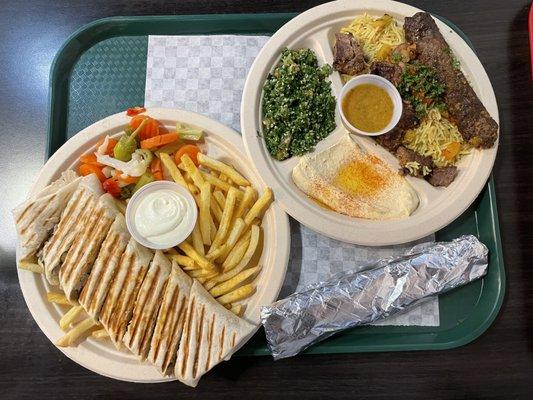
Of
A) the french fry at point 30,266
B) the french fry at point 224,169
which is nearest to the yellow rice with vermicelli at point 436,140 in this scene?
the french fry at point 224,169

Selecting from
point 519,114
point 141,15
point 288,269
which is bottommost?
point 288,269

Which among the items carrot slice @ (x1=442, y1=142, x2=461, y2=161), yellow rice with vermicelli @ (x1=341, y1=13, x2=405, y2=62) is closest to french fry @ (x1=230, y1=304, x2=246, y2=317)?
carrot slice @ (x1=442, y1=142, x2=461, y2=161)

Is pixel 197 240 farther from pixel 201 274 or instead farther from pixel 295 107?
pixel 295 107

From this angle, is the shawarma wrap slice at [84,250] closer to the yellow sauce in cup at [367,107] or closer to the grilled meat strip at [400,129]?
the yellow sauce in cup at [367,107]

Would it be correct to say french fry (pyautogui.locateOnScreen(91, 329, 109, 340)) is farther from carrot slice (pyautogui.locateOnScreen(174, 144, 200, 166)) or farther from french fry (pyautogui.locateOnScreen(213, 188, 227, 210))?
carrot slice (pyautogui.locateOnScreen(174, 144, 200, 166))

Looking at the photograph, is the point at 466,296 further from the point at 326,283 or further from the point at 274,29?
the point at 274,29

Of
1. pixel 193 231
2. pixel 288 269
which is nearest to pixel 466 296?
pixel 288 269
